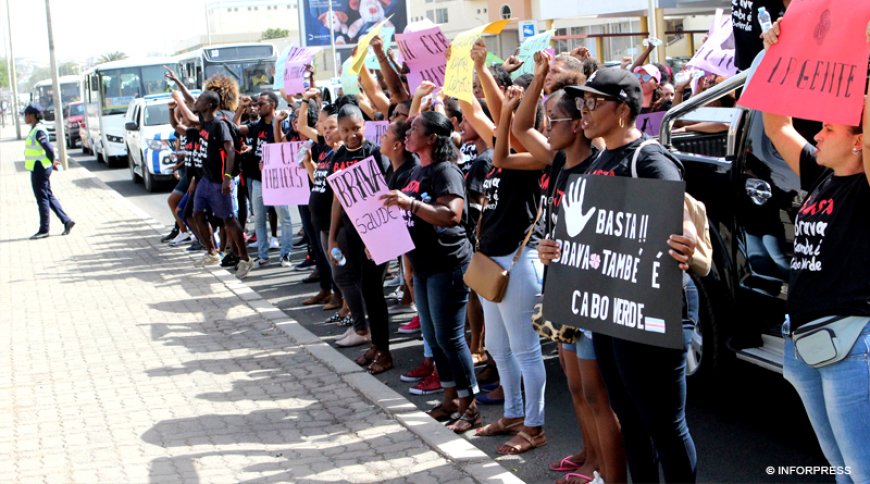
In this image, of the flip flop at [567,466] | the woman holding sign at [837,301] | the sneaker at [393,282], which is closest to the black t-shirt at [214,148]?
the sneaker at [393,282]

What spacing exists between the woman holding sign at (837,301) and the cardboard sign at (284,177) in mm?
7421

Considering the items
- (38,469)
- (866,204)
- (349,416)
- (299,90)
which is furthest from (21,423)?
(299,90)

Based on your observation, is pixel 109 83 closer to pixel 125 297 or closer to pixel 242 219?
pixel 242 219

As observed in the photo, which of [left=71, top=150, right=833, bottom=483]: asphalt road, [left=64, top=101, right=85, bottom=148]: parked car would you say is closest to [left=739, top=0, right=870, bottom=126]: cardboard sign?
[left=71, top=150, right=833, bottom=483]: asphalt road

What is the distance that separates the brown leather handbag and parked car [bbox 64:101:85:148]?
38635 millimetres

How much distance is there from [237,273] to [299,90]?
219cm

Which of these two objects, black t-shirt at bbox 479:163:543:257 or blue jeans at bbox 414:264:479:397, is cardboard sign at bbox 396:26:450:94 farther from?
black t-shirt at bbox 479:163:543:257

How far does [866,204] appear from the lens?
11.3 feet

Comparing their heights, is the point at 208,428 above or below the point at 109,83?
below

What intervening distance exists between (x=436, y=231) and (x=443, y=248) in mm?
108

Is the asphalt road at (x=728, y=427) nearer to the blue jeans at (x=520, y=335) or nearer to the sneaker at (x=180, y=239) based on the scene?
the blue jeans at (x=520, y=335)

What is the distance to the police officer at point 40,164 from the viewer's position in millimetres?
15977

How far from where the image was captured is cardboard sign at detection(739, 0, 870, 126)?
3.55m

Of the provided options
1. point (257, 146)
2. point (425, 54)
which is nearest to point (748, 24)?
point (425, 54)
